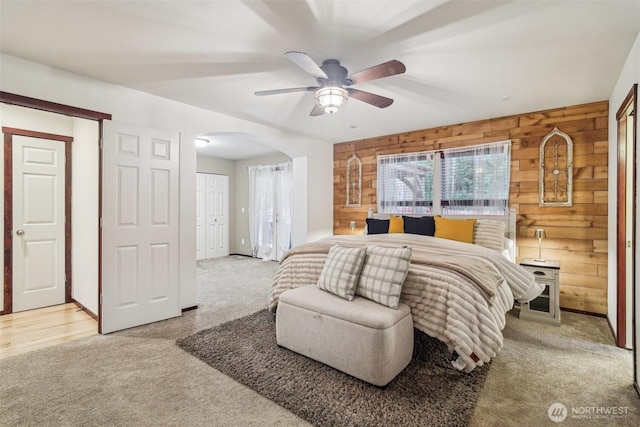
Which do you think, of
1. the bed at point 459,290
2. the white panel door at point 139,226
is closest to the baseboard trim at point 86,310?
the white panel door at point 139,226

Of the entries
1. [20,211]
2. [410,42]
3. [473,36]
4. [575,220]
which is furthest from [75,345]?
[575,220]

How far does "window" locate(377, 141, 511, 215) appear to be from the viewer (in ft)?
13.6

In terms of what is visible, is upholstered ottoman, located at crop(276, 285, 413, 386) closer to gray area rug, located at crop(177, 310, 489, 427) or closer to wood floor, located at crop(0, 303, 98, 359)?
gray area rug, located at crop(177, 310, 489, 427)

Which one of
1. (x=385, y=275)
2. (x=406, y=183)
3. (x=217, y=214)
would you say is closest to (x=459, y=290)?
(x=385, y=275)

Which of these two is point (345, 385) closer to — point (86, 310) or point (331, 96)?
point (331, 96)

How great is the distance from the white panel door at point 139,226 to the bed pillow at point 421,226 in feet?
9.71

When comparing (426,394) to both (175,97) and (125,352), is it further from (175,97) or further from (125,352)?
(175,97)

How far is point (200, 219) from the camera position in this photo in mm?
7156

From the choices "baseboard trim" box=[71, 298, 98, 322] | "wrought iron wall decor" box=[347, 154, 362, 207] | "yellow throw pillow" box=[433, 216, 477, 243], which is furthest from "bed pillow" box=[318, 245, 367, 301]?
"wrought iron wall decor" box=[347, 154, 362, 207]

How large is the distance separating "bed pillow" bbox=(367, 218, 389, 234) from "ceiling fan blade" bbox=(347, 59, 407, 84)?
8.69ft

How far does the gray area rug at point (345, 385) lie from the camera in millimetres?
1813

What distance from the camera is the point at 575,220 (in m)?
3.63

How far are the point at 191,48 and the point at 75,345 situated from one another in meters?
2.71

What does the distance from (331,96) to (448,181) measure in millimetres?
2733
